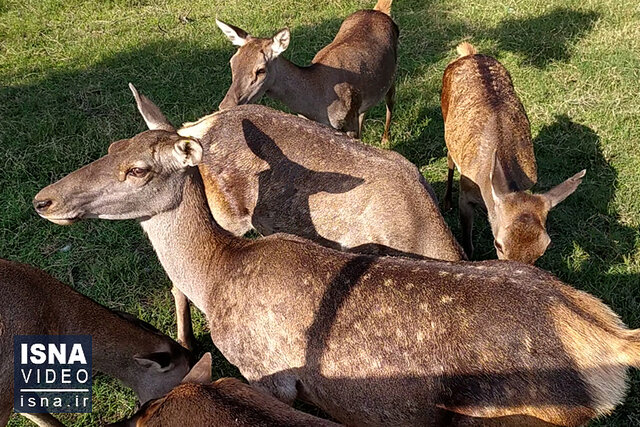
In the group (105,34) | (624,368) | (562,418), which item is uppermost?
(624,368)

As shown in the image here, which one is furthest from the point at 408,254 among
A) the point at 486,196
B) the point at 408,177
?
the point at 486,196

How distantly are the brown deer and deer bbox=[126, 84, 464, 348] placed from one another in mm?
1311

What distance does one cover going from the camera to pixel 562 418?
2986 mm

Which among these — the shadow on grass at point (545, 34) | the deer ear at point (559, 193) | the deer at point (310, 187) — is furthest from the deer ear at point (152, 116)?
the shadow on grass at point (545, 34)

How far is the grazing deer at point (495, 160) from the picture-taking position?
4246 millimetres

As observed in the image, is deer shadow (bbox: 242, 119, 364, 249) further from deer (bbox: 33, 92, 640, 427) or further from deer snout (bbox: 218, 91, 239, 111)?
deer snout (bbox: 218, 91, 239, 111)

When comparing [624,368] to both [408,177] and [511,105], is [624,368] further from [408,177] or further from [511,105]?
[511,105]

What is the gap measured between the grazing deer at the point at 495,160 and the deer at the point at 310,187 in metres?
0.47

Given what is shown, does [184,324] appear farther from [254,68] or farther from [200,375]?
[254,68]

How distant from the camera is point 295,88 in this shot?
6488 mm

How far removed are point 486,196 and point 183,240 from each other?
2.59 m

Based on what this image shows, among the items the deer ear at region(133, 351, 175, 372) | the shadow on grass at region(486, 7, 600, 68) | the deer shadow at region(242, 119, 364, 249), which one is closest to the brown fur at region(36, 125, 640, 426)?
the deer ear at region(133, 351, 175, 372)

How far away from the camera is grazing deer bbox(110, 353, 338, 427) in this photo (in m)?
2.63

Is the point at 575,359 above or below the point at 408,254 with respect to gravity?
above
